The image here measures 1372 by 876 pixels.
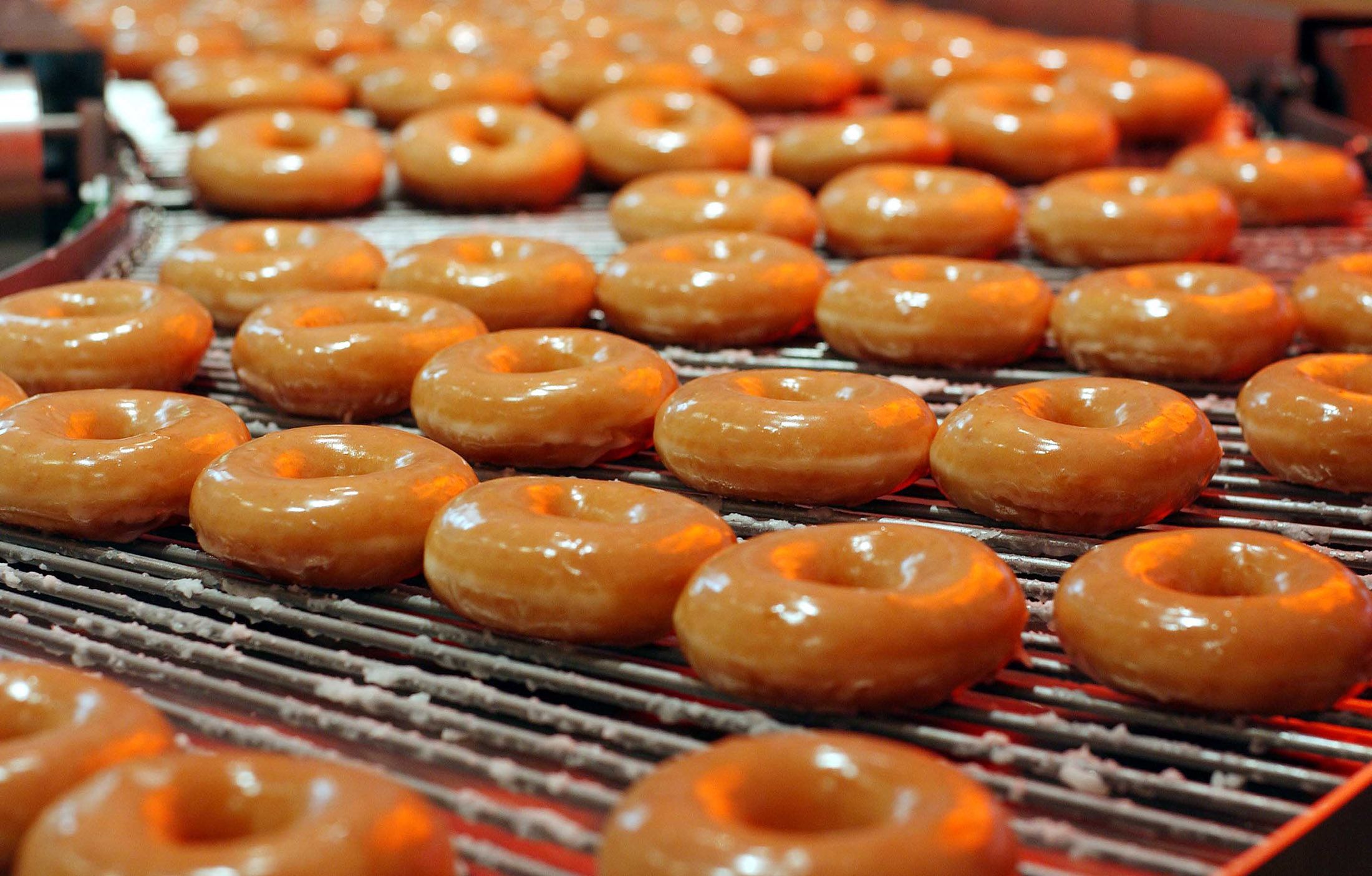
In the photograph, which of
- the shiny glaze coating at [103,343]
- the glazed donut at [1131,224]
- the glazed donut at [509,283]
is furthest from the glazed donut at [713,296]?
the shiny glaze coating at [103,343]

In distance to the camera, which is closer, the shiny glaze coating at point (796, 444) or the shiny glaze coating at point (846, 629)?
the shiny glaze coating at point (846, 629)

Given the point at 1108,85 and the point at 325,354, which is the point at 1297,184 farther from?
the point at 325,354

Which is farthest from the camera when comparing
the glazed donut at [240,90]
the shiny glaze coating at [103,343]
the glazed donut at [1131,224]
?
the glazed donut at [240,90]

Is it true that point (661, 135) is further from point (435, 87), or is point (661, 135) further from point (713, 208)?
point (435, 87)

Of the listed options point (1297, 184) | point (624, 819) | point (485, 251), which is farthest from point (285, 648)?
point (1297, 184)

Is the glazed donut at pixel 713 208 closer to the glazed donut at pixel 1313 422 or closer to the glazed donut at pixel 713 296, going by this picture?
the glazed donut at pixel 713 296

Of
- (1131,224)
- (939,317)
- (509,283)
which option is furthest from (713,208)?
(1131,224)
